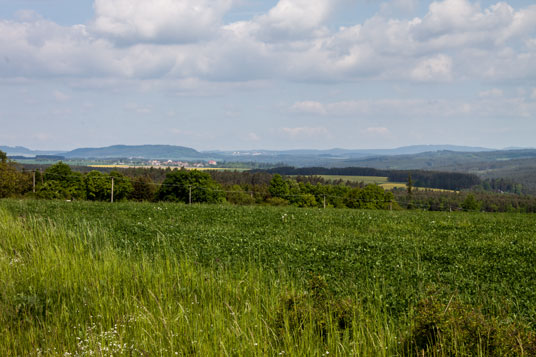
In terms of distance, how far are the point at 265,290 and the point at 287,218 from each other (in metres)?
12.1

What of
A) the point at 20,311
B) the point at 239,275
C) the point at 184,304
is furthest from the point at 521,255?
the point at 20,311

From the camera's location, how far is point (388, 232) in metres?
15.6

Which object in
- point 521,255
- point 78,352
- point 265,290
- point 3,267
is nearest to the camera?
point 78,352

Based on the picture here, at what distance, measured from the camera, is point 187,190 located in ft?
185

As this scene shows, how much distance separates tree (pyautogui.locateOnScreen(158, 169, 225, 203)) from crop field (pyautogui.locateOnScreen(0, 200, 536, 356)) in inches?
1672

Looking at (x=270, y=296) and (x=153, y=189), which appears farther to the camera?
(x=153, y=189)

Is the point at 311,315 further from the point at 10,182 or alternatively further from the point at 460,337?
the point at 10,182

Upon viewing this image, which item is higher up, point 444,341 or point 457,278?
point 444,341

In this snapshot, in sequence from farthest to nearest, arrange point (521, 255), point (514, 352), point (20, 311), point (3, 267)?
point (521, 255)
point (3, 267)
point (20, 311)
point (514, 352)

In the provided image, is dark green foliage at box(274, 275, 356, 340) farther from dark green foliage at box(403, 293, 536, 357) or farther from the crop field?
dark green foliage at box(403, 293, 536, 357)

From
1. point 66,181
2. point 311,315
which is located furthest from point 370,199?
point 311,315

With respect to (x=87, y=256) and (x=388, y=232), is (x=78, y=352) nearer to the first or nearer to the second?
(x=87, y=256)

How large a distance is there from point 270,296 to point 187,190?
50933 mm

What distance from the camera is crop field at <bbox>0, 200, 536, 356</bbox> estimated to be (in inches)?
185
